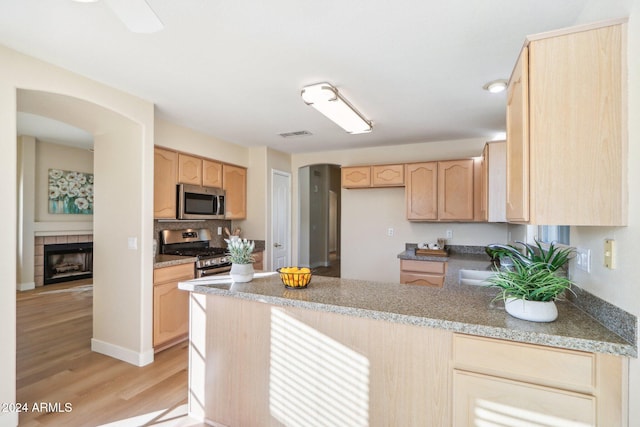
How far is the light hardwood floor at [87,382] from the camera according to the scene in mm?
2131

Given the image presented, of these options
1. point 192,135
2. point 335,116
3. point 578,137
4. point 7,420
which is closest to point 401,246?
point 335,116

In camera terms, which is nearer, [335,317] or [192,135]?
[335,317]

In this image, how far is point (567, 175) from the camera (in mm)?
1214

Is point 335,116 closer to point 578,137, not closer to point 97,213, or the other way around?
point 578,137

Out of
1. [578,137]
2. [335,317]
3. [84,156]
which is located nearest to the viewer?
[578,137]

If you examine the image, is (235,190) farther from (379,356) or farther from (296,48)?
A: (379,356)

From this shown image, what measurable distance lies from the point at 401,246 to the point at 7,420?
166 inches

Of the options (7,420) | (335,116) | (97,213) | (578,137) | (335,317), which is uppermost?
(335,116)

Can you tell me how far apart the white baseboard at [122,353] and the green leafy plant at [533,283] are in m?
2.97

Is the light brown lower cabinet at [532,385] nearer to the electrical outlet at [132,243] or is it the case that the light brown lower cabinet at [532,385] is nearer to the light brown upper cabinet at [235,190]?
the electrical outlet at [132,243]

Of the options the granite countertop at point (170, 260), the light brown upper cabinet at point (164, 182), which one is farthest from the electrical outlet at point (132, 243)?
the light brown upper cabinet at point (164, 182)

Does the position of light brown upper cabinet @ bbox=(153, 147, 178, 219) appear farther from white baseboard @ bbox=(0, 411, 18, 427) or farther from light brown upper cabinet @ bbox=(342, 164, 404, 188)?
light brown upper cabinet @ bbox=(342, 164, 404, 188)

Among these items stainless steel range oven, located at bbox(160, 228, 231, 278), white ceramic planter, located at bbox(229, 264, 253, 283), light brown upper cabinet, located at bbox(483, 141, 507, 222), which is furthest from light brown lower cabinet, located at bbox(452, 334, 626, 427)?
stainless steel range oven, located at bbox(160, 228, 231, 278)

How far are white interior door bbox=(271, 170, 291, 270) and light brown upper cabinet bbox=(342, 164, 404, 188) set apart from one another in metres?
1.08
